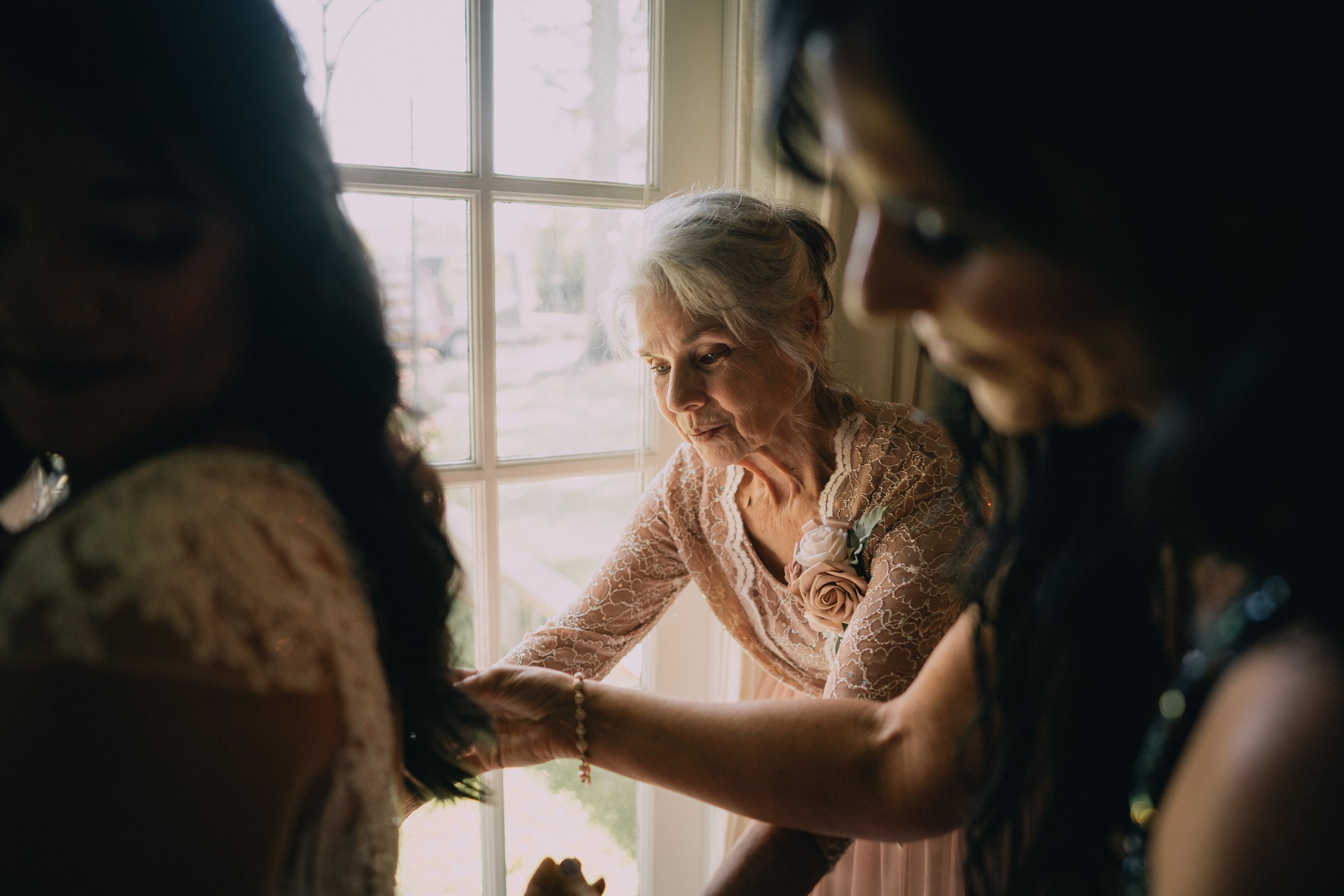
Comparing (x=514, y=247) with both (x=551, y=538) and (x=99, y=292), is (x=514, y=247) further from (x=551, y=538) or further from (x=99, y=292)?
(x=99, y=292)

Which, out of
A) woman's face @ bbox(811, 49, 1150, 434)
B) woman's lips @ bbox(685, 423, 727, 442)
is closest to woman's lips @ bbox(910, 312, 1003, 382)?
woman's face @ bbox(811, 49, 1150, 434)

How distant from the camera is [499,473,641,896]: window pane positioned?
1683 millimetres

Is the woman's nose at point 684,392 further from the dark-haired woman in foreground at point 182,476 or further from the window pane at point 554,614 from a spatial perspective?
the dark-haired woman in foreground at point 182,476

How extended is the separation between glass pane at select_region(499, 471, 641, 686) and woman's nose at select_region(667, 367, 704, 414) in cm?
40

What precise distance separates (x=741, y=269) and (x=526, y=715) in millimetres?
766

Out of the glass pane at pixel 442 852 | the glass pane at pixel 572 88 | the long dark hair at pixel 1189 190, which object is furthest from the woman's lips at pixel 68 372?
the glass pane at pixel 442 852

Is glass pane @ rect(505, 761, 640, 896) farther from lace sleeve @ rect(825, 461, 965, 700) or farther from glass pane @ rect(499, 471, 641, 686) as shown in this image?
lace sleeve @ rect(825, 461, 965, 700)

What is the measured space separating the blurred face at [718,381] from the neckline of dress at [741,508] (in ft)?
0.28

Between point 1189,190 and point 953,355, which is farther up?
point 1189,190

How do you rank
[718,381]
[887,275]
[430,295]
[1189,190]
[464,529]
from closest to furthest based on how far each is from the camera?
[1189,190], [887,275], [718,381], [430,295], [464,529]

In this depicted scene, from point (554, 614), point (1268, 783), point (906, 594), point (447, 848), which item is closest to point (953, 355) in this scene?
point (1268, 783)

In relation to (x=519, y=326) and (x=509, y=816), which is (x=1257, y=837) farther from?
(x=509, y=816)

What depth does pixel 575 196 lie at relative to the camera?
1.57m

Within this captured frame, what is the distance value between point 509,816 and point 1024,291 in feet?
5.67
